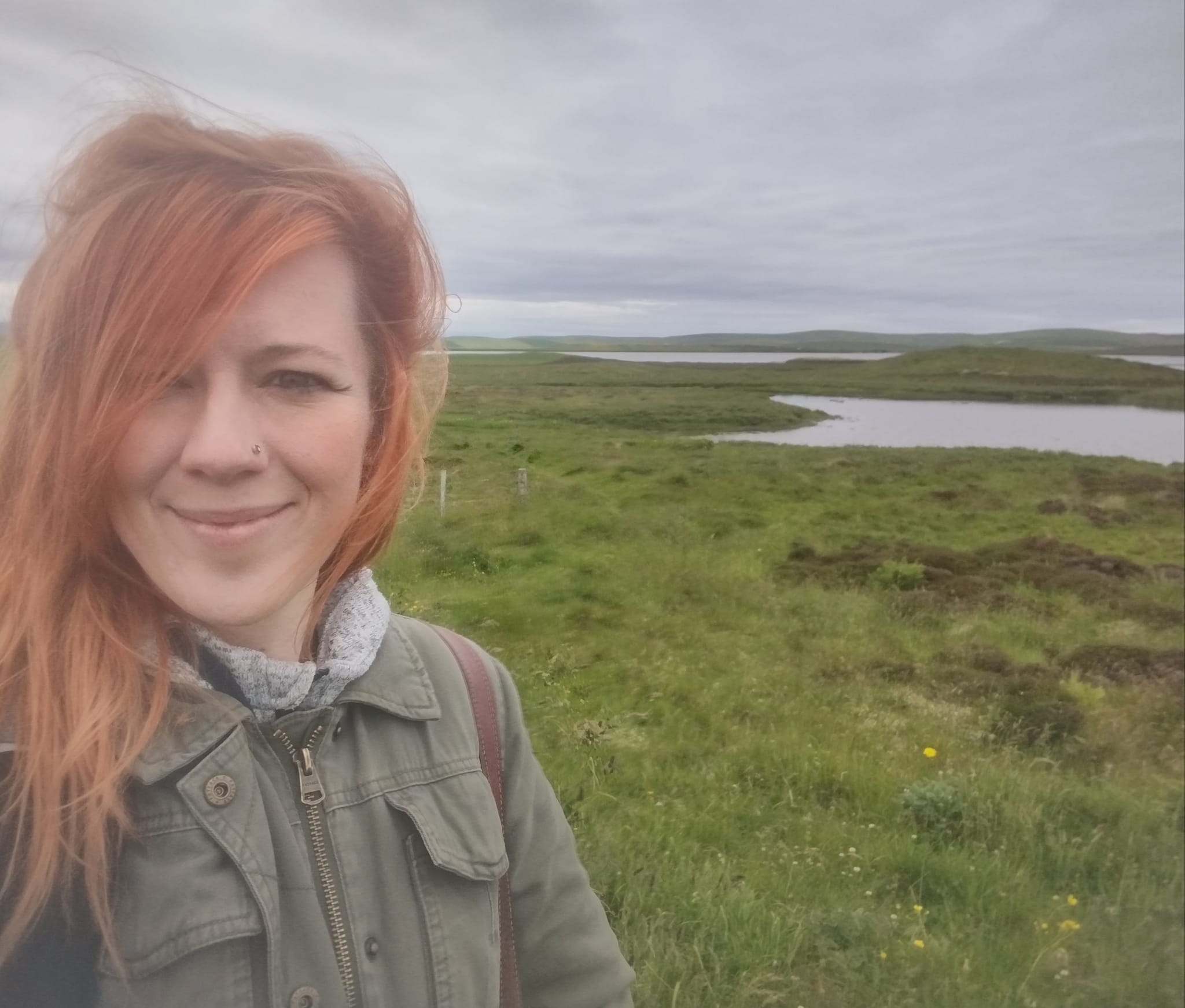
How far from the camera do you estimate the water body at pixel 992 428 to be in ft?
127

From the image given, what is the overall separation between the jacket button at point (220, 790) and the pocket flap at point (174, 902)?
0.15ft

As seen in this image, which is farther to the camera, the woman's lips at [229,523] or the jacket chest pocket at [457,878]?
the jacket chest pocket at [457,878]

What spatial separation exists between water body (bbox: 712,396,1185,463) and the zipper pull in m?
35.2

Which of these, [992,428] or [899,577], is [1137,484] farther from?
[992,428]

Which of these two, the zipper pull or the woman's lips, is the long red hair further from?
the zipper pull

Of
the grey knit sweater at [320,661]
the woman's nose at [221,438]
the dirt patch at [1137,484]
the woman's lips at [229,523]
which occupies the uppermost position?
the woman's nose at [221,438]

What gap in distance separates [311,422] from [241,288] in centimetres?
24

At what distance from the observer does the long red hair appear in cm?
116

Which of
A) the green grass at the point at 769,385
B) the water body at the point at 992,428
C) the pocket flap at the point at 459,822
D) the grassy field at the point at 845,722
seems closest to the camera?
the pocket flap at the point at 459,822

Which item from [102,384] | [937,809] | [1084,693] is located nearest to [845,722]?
[937,809]

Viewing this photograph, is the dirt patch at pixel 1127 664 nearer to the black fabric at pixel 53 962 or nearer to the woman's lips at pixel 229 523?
the woman's lips at pixel 229 523

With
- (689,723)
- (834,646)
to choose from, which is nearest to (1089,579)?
(834,646)

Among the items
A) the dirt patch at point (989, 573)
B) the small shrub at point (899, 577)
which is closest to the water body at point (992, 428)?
the dirt patch at point (989, 573)

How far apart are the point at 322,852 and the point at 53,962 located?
38 centimetres
